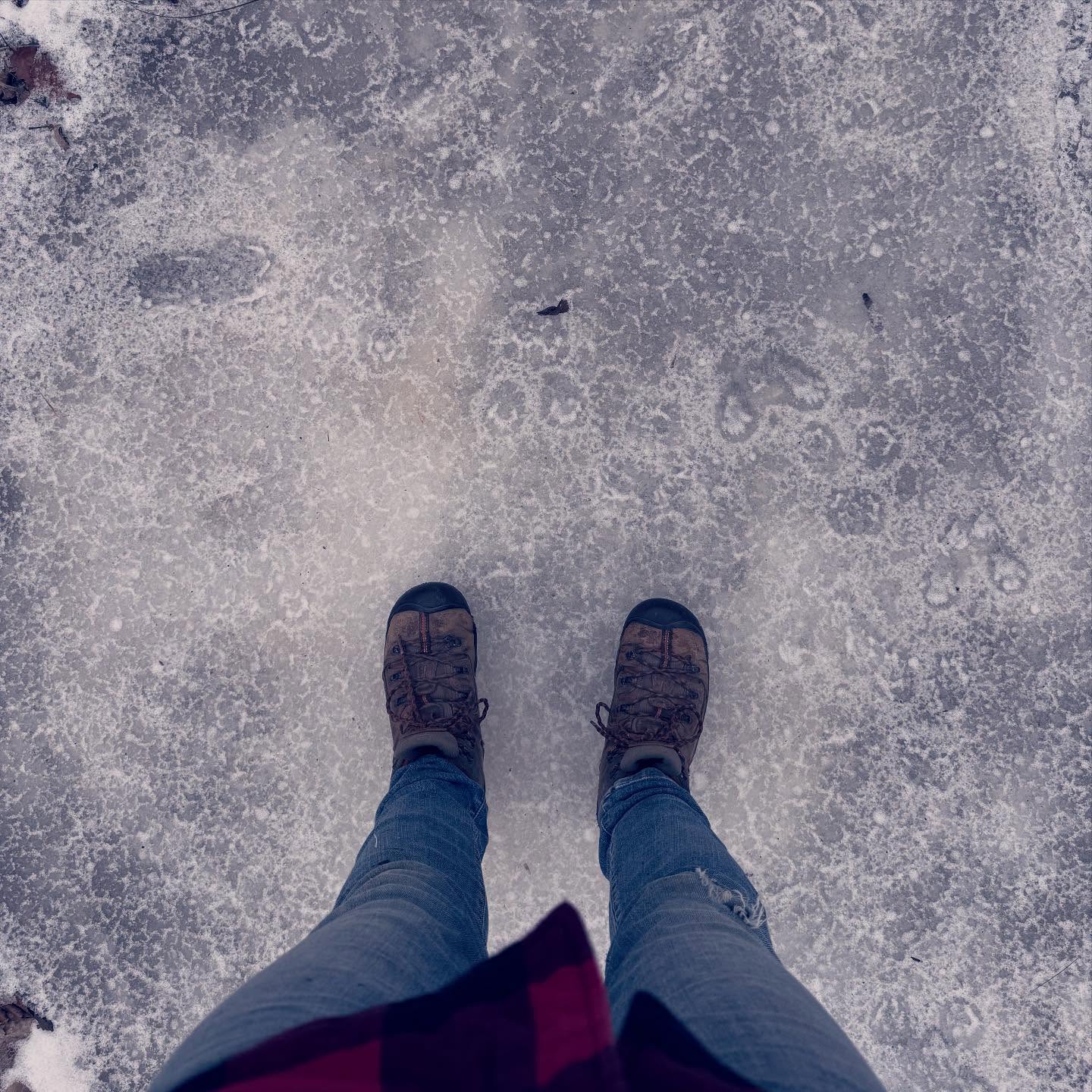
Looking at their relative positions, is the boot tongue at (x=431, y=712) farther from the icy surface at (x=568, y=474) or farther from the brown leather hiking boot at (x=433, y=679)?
the icy surface at (x=568, y=474)

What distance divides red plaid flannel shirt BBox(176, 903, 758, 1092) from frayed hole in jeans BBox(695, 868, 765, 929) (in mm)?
508

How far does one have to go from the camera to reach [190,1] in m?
1.89

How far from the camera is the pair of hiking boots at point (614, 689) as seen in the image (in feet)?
5.79

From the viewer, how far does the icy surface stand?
183cm

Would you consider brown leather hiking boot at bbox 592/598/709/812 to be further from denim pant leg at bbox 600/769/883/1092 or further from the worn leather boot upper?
the worn leather boot upper

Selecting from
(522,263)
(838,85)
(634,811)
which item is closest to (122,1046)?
(634,811)

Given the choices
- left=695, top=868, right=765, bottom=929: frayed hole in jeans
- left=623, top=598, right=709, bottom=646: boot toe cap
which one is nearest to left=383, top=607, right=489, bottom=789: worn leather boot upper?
left=623, top=598, right=709, bottom=646: boot toe cap

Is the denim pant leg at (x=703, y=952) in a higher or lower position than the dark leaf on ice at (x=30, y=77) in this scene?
lower

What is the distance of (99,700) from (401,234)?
1.46m

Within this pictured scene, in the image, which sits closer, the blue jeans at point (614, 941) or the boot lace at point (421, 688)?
the blue jeans at point (614, 941)

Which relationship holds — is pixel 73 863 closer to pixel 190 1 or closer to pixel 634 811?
pixel 634 811

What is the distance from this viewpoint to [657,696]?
178cm

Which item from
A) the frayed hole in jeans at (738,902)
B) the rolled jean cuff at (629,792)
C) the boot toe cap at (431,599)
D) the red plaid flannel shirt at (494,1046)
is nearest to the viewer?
the red plaid flannel shirt at (494,1046)

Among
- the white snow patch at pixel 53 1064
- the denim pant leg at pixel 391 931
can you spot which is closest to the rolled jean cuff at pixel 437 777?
the denim pant leg at pixel 391 931
